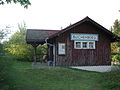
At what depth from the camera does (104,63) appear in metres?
21.7

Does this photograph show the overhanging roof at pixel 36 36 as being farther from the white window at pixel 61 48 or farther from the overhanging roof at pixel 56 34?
the white window at pixel 61 48

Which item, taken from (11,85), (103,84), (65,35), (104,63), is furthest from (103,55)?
(11,85)

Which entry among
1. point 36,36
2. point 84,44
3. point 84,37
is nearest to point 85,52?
point 84,44

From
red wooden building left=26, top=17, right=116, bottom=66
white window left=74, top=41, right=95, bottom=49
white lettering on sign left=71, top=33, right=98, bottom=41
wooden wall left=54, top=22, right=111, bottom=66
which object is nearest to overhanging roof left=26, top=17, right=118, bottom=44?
red wooden building left=26, top=17, right=116, bottom=66

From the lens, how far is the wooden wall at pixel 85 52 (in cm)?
2061

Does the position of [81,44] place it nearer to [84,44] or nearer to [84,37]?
[84,44]

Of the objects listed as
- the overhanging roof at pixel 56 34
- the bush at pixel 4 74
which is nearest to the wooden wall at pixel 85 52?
the overhanging roof at pixel 56 34

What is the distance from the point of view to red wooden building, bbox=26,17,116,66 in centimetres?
2048

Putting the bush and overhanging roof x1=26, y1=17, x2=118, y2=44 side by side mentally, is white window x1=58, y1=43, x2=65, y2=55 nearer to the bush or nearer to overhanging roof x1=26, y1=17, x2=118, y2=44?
overhanging roof x1=26, y1=17, x2=118, y2=44

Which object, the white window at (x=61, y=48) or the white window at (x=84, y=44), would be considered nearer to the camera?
the white window at (x=61, y=48)

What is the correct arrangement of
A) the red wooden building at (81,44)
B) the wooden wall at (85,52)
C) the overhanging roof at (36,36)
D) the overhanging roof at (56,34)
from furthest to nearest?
the overhanging roof at (36,36), the wooden wall at (85,52), the red wooden building at (81,44), the overhanging roof at (56,34)

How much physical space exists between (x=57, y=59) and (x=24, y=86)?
34.9 ft

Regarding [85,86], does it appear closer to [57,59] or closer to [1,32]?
[1,32]

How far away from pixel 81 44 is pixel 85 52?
34.3 inches
